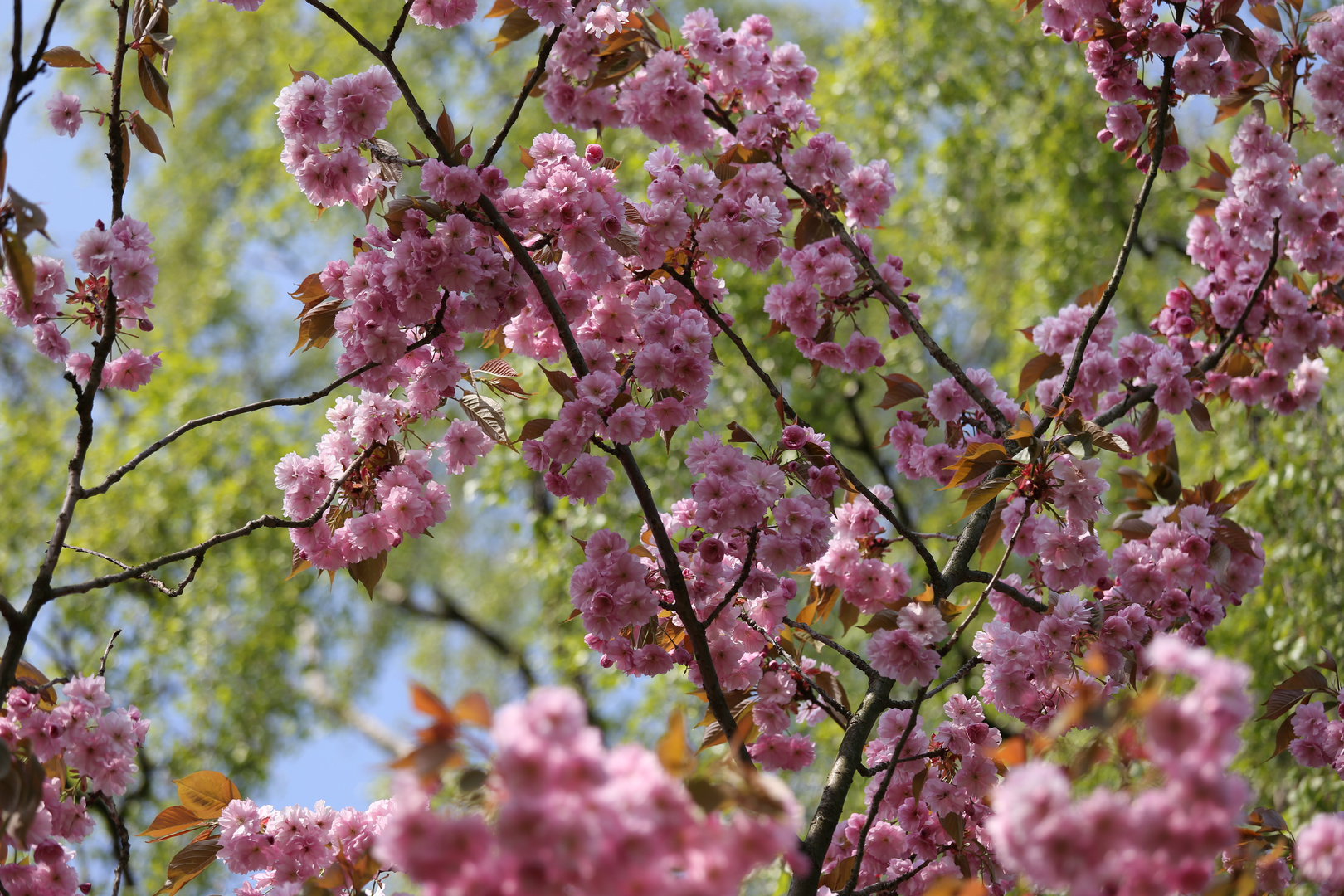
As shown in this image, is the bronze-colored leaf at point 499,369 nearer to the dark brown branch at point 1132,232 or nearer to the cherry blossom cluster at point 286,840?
the cherry blossom cluster at point 286,840

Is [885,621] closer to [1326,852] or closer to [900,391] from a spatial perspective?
[900,391]

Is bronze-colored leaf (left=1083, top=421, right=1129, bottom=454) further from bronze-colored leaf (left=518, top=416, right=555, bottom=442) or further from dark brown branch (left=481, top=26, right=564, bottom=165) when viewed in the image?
dark brown branch (left=481, top=26, right=564, bottom=165)

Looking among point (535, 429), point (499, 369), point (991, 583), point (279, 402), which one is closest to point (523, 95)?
point (499, 369)

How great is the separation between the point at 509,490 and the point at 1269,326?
342cm

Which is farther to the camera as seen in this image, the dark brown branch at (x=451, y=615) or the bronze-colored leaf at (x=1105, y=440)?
the dark brown branch at (x=451, y=615)

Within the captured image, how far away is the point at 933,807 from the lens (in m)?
2.26

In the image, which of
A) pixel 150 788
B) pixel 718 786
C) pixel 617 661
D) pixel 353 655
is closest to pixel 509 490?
pixel 150 788

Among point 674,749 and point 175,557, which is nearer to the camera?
point 674,749

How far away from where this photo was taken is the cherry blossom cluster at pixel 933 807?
2.26 meters

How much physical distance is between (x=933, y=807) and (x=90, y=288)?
1932 mm

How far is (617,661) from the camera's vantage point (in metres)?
2.26

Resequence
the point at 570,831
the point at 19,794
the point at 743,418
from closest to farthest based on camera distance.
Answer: the point at 570,831
the point at 19,794
the point at 743,418

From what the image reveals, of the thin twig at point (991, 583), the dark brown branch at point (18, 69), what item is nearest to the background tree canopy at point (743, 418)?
the thin twig at point (991, 583)

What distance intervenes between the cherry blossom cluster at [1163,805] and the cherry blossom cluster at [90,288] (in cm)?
168
